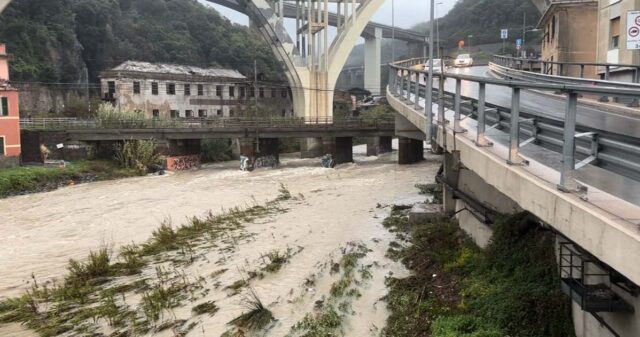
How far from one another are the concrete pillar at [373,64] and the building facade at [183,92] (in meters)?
21.8

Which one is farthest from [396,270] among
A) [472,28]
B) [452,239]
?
[472,28]

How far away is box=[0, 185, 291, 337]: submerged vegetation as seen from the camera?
32.2 ft

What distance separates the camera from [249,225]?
18609 mm

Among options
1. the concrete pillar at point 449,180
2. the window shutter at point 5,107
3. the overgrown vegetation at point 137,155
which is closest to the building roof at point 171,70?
the overgrown vegetation at point 137,155

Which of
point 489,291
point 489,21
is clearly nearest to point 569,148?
point 489,291

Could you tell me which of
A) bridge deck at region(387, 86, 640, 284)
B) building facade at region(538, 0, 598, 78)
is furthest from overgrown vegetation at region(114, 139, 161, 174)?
bridge deck at region(387, 86, 640, 284)

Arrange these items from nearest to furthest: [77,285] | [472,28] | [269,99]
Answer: [77,285]
[269,99]
[472,28]

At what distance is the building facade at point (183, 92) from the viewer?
5403 centimetres

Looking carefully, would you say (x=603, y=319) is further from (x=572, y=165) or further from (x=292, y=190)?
(x=292, y=190)

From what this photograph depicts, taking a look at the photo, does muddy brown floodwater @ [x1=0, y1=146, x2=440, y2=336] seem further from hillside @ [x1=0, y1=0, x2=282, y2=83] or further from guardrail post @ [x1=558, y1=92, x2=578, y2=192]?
hillside @ [x1=0, y1=0, x2=282, y2=83]

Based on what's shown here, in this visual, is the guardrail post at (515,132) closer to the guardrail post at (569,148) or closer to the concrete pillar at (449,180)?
the guardrail post at (569,148)

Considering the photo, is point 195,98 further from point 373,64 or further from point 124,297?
point 124,297

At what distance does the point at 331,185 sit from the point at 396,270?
18.5 m

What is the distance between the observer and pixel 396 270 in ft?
37.8
